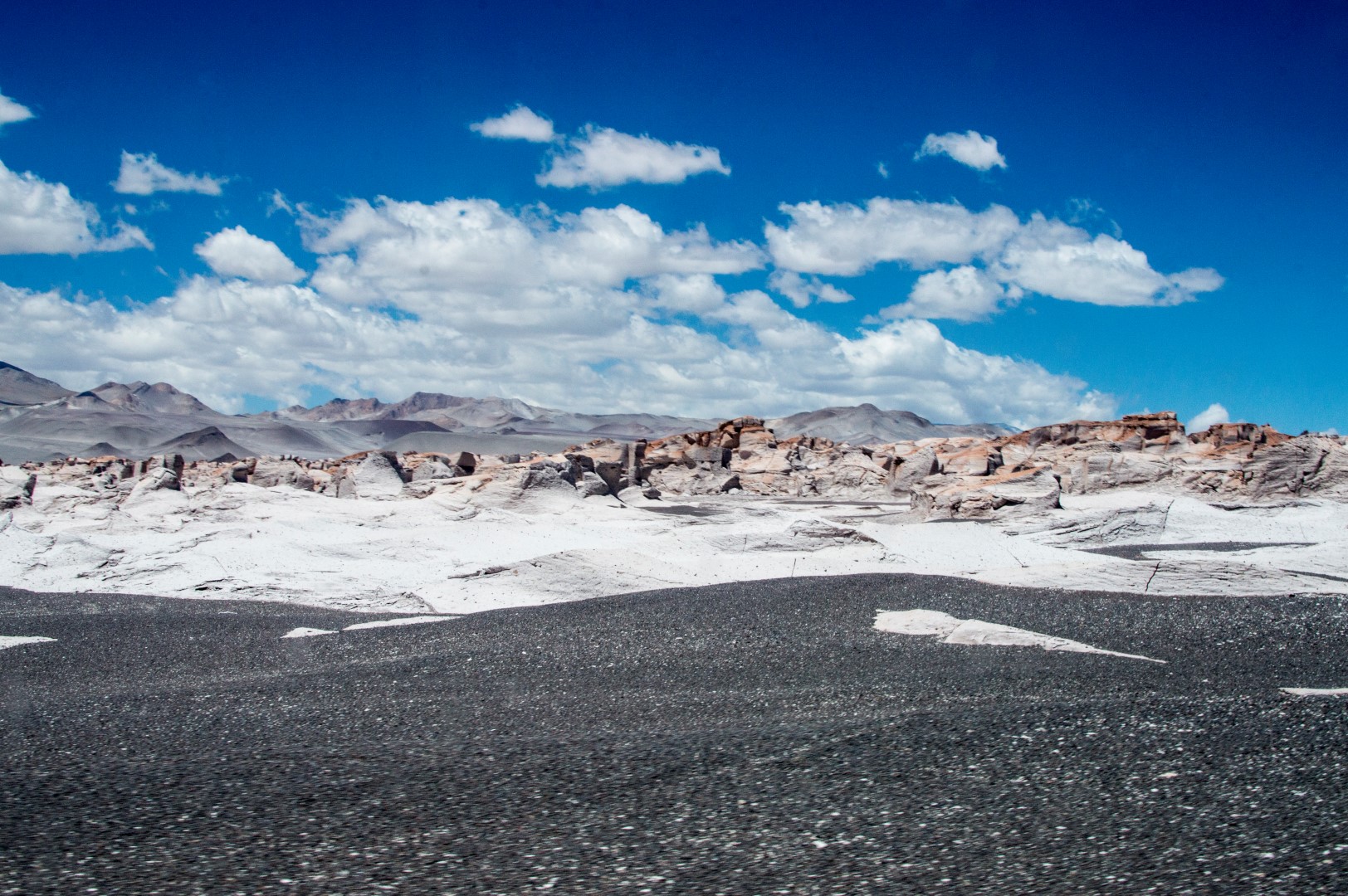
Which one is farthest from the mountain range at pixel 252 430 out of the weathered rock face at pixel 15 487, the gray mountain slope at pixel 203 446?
the weathered rock face at pixel 15 487

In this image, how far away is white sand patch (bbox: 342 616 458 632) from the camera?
9.56 meters

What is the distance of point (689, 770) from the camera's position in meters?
4.43

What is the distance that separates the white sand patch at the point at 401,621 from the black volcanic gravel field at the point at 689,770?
1.50 m

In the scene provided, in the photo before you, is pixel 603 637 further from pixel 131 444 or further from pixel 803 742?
pixel 131 444

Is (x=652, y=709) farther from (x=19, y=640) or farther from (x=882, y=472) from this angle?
(x=882, y=472)

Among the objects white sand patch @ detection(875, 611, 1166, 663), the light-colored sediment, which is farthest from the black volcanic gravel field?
the light-colored sediment

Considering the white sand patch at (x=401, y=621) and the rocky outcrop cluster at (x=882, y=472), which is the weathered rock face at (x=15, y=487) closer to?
the rocky outcrop cluster at (x=882, y=472)

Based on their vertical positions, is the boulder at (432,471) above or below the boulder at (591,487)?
above

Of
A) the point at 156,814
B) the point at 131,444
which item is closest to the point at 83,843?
the point at 156,814

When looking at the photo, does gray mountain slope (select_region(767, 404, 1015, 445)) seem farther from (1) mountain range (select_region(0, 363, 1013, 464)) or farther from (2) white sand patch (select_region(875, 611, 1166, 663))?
(2) white sand patch (select_region(875, 611, 1166, 663))

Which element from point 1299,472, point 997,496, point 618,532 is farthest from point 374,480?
point 1299,472

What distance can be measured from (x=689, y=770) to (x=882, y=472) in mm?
32046

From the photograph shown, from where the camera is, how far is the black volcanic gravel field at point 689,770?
3.39 metres

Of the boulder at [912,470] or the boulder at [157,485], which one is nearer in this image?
the boulder at [157,485]
